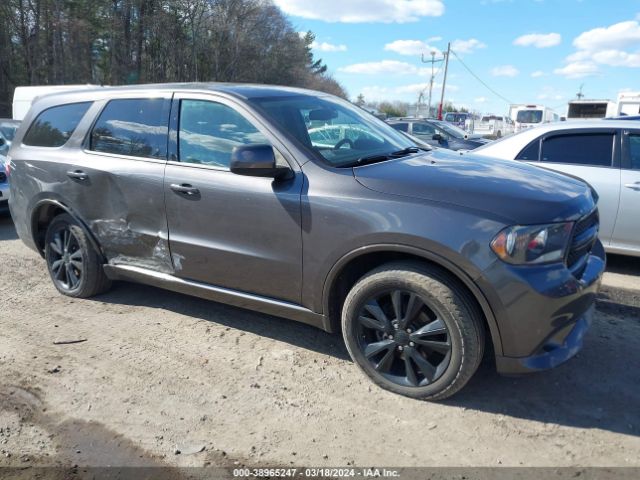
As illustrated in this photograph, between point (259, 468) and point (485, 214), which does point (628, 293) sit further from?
point (259, 468)

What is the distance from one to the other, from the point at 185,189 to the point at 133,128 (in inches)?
33.4

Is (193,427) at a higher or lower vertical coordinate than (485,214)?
lower

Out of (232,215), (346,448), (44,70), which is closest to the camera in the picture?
(346,448)

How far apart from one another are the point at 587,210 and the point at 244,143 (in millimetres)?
2152

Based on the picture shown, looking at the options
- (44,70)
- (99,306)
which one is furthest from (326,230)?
(44,70)

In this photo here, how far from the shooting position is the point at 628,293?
182 inches

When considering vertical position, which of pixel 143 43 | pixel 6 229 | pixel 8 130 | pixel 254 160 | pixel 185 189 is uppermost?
pixel 143 43

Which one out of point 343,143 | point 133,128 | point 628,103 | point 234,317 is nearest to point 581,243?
point 343,143

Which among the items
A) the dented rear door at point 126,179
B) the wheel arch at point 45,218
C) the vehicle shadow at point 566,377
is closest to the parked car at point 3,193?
the wheel arch at point 45,218

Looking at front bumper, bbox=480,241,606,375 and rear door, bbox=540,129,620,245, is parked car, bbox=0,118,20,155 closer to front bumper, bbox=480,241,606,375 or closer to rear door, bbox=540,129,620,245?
→ rear door, bbox=540,129,620,245

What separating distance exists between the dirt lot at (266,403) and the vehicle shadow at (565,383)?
11 millimetres

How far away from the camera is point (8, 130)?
34.1 ft

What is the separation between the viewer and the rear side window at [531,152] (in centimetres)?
562

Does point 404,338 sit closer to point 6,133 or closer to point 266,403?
point 266,403
